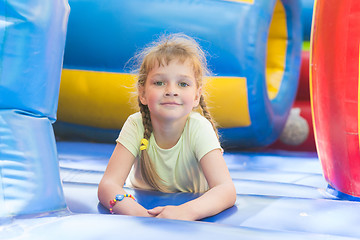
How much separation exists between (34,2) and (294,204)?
639 mm

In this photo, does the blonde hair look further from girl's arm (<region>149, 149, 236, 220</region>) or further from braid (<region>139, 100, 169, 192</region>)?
girl's arm (<region>149, 149, 236, 220</region>)

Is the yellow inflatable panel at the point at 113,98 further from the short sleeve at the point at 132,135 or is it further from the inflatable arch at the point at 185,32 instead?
the short sleeve at the point at 132,135

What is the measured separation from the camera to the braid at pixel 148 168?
1.16 meters

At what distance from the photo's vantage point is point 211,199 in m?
0.94

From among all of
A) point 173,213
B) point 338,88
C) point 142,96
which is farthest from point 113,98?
point 173,213

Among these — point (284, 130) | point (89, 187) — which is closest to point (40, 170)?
point (89, 187)

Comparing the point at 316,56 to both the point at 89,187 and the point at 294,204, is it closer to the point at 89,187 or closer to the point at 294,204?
the point at 294,204

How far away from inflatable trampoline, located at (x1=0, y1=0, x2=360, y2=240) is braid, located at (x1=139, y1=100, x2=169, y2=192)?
0.09 meters

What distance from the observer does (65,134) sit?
87.7 inches

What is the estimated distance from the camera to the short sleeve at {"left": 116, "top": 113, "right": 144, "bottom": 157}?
3.74 ft

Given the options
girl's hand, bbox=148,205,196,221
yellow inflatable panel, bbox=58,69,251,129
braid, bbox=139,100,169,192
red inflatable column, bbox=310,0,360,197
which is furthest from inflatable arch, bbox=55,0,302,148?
girl's hand, bbox=148,205,196,221

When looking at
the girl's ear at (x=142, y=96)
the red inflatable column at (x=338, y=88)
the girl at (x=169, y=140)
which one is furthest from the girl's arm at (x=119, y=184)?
the red inflatable column at (x=338, y=88)

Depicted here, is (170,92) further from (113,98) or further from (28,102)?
(113,98)

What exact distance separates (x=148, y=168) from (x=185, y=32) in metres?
0.81
